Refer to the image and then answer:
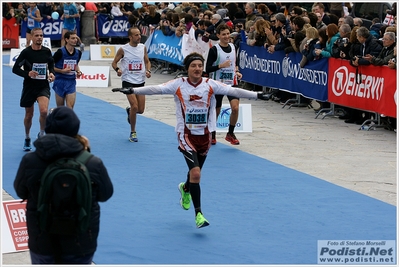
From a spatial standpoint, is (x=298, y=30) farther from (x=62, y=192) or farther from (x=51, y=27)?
(x=51, y=27)

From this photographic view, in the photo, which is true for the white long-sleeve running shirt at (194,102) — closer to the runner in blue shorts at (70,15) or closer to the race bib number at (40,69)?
the race bib number at (40,69)

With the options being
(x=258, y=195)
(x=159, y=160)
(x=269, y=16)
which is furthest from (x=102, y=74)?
(x=258, y=195)

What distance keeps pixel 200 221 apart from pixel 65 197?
3.45m

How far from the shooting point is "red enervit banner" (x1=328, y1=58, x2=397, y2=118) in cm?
1553

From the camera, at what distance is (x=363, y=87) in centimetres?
1648

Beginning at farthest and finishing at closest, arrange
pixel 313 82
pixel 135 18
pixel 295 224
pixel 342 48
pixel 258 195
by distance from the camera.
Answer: pixel 135 18, pixel 313 82, pixel 342 48, pixel 258 195, pixel 295 224

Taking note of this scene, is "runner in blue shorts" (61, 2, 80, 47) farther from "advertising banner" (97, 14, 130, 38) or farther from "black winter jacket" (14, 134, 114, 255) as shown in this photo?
"black winter jacket" (14, 134, 114, 255)

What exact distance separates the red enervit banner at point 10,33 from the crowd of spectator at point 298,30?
A: 556 cm

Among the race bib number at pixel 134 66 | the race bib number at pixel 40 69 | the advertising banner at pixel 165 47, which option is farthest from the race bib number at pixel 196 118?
the advertising banner at pixel 165 47

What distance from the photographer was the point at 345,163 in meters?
13.4

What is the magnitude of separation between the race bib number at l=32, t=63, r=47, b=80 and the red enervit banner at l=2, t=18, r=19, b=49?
64.7 ft

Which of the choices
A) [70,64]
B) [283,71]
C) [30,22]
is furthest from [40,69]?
[30,22]

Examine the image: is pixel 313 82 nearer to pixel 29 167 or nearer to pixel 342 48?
pixel 342 48

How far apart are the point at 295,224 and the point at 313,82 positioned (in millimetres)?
8781
